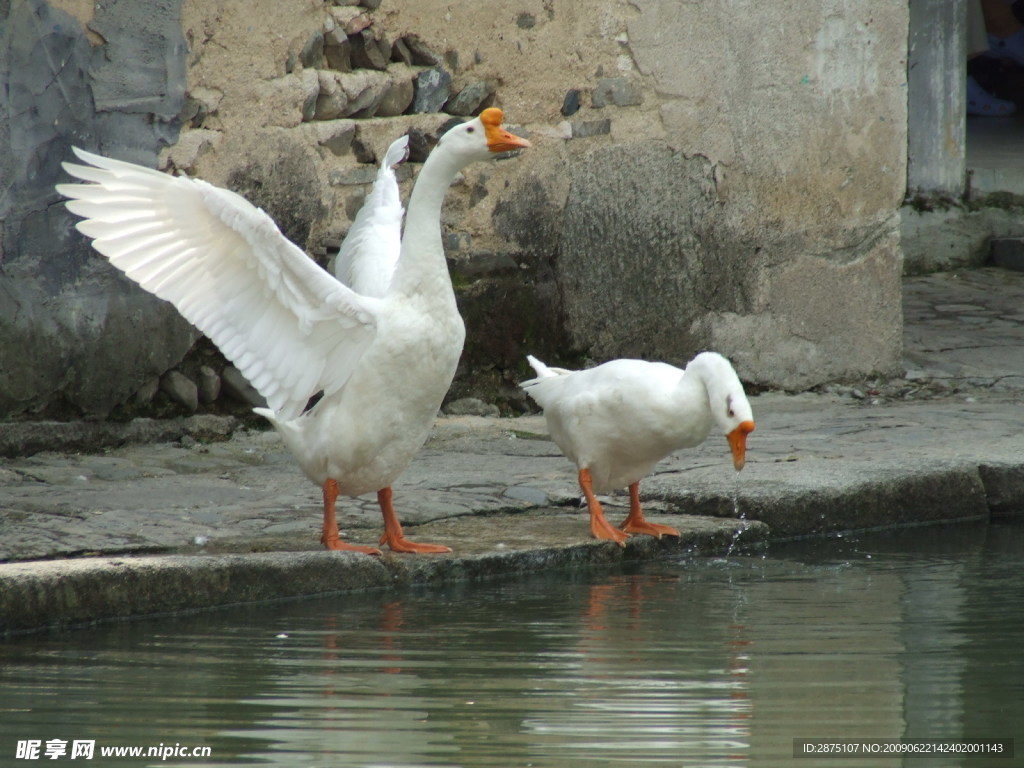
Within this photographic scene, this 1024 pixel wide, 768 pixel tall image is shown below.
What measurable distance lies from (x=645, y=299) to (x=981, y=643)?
4.05 m

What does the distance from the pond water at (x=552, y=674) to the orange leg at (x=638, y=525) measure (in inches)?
11.2

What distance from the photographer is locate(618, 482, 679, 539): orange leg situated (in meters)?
5.07

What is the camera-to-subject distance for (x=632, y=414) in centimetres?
490

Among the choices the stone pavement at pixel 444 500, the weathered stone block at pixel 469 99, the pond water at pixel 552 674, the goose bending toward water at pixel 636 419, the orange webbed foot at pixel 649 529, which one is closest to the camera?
the pond water at pixel 552 674

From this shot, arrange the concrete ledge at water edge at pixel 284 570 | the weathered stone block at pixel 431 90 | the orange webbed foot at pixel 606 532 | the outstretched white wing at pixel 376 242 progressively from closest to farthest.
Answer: the concrete ledge at water edge at pixel 284 570, the orange webbed foot at pixel 606 532, the outstretched white wing at pixel 376 242, the weathered stone block at pixel 431 90

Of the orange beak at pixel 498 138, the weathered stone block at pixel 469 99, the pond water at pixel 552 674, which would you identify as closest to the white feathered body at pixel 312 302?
the orange beak at pixel 498 138

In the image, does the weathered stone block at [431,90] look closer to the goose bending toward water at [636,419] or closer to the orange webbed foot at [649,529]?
the goose bending toward water at [636,419]

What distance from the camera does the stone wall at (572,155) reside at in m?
6.28

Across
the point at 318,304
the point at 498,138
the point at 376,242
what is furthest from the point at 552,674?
the point at 376,242

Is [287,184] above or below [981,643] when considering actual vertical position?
above

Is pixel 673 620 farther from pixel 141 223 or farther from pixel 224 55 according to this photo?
pixel 224 55

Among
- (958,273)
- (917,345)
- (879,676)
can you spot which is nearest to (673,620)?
(879,676)

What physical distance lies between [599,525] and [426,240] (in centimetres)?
110

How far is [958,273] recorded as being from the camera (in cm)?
1063
